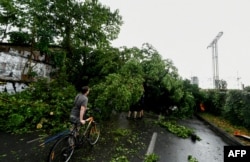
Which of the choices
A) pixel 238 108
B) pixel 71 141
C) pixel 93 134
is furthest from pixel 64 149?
pixel 238 108

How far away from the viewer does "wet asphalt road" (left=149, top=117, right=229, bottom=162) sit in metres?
7.25

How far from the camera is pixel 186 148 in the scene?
834 centimetres

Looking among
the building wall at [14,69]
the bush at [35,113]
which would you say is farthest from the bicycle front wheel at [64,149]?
the building wall at [14,69]

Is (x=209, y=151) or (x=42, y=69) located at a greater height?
(x=42, y=69)

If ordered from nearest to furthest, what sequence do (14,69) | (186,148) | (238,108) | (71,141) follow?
(71,141) → (186,148) → (238,108) → (14,69)

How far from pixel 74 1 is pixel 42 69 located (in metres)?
7.05

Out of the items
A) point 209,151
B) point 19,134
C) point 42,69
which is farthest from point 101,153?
point 42,69

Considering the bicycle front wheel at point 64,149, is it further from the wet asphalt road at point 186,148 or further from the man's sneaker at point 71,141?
the wet asphalt road at point 186,148

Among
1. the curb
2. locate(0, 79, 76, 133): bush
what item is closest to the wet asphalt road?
the curb

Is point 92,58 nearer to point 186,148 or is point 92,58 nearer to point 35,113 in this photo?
point 35,113

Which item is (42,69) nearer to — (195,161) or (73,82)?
(73,82)

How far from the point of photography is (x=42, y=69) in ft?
53.4

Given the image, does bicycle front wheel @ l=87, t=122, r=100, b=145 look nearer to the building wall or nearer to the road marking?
the road marking

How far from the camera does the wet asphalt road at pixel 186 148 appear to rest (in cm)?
725
